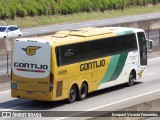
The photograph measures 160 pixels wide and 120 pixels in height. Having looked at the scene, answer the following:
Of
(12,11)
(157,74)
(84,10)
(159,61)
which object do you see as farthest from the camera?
(84,10)

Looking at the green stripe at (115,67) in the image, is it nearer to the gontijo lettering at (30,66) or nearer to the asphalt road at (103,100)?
the asphalt road at (103,100)

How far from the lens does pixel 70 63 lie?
75.9 feet

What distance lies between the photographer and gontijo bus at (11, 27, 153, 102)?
72.7 feet

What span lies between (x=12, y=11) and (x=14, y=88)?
154ft

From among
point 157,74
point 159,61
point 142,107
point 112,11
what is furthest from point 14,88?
point 112,11

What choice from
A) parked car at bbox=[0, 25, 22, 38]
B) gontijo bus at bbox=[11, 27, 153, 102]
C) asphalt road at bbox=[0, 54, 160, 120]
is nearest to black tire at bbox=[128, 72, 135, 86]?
asphalt road at bbox=[0, 54, 160, 120]

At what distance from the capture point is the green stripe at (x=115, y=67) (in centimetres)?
2591

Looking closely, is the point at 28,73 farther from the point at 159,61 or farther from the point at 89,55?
the point at 159,61

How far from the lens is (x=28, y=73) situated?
2241 centimetres

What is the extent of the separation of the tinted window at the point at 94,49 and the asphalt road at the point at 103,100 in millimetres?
1662

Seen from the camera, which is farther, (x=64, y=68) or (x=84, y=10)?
(x=84, y=10)

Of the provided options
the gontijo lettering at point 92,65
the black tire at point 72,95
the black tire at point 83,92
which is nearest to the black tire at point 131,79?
the gontijo lettering at point 92,65

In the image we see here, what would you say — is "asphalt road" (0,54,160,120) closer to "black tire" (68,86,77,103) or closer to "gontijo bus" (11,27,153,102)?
"black tire" (68,86,77,103)

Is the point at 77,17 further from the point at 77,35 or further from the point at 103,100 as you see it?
the point at 103,100
